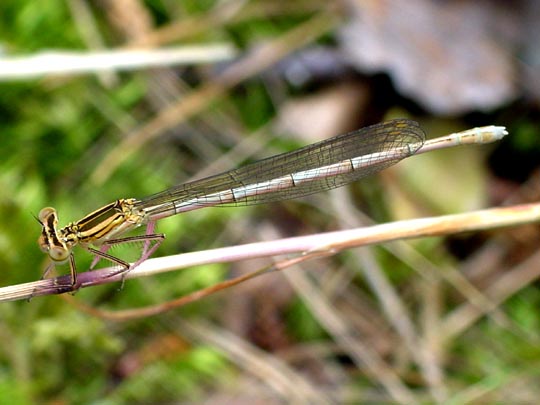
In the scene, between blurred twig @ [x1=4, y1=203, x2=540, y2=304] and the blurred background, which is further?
the blurred background

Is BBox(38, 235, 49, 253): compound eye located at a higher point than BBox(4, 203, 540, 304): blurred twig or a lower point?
higher

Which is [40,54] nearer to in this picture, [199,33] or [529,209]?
[199,33]

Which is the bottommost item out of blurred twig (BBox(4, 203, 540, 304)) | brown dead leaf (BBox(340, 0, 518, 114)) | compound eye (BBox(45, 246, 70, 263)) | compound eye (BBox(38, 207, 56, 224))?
blurred twig (BBox(4, 203, 540, 304))

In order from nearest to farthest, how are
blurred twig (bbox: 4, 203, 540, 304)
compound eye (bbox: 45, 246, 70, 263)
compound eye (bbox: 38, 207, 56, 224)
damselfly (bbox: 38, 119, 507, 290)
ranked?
blurred twig (bbox: 4, 203, 540, 304) < compound eye (bbox: 45, 246, 70, 263) < compound eye (bbox: 38, 207, 56, 224) < damselfly (bbox: 38, 119, 507, 290)

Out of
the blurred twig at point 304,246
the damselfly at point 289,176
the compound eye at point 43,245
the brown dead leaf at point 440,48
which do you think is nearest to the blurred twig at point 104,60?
the brown dead leaf at point 440,48

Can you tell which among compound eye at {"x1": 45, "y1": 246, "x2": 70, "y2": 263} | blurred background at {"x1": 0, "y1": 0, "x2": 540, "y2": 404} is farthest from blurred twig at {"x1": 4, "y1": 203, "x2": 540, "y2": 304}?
blurred background at {"x1": 0, "y1": 0, "x2": 540, "y2": 404}

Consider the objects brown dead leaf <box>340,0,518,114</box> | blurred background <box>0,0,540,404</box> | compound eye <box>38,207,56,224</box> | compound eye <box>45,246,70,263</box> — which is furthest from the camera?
brown dead leaf <box>340,0,518,114</box>

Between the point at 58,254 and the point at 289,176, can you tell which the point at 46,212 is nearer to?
the point at 58,254

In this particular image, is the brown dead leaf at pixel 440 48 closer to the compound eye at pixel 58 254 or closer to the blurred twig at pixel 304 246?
the blurred twig at pixel 304 246

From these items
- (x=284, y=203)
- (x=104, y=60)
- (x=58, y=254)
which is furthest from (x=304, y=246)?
(x=104, y=60)

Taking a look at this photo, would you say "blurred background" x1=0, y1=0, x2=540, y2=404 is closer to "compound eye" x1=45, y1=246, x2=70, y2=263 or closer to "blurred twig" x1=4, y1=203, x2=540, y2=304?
"compound eye" x1=45, y1=246, x2=70, y2=263
